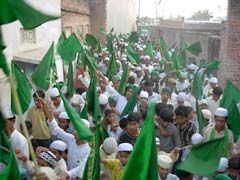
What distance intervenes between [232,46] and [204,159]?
21.7 ft

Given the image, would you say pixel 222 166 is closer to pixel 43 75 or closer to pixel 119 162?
pixel 119 162

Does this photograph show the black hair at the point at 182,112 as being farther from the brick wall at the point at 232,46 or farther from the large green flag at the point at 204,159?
the brick wall at the point at 232,46

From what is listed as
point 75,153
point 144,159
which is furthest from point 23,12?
point 75,153

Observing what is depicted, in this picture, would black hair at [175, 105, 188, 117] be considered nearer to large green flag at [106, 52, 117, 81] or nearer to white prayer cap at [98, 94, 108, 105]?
white prayer cap at [98, 94, 108, 105]

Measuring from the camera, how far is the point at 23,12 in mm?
2525

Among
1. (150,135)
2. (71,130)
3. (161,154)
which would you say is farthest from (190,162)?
(71,130)

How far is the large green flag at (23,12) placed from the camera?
251 cm

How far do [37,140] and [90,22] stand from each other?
14453 mm

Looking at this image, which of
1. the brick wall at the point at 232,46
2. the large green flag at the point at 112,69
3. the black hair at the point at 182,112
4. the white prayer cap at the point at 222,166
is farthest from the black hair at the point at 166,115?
the brick wall at the point at 232,46

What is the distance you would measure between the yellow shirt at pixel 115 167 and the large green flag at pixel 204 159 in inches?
22.5

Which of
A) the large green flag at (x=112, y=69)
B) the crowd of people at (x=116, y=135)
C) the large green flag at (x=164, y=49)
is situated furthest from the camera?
the large green flag at (x=164, y=49)

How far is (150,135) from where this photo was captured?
3.07m

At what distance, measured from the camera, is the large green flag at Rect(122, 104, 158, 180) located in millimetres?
2961

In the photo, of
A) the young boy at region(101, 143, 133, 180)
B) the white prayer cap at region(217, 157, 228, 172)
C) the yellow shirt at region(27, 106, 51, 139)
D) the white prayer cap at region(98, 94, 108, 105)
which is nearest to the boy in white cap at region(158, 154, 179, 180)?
the young boy at region(101, 143, 133, 180)
